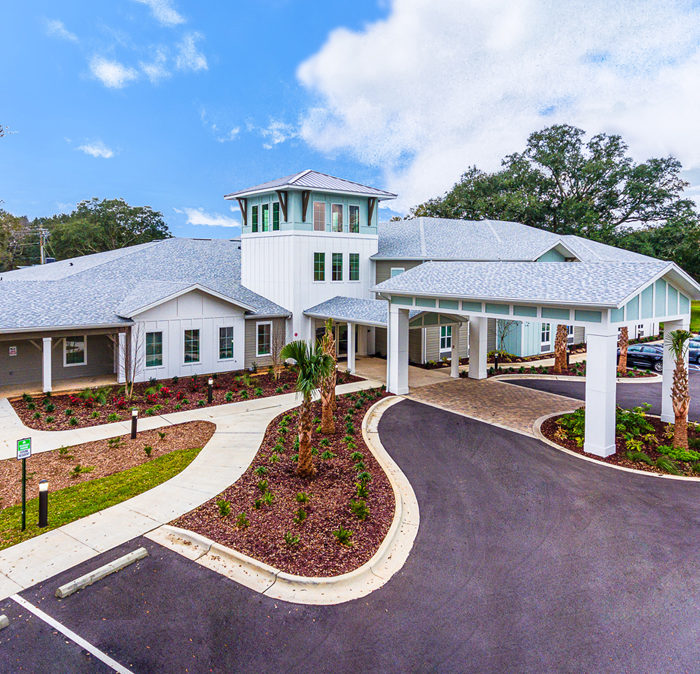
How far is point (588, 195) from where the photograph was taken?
47.2 m

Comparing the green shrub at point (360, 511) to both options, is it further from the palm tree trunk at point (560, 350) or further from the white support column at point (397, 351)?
the palm tree trunk at point (560, 350)

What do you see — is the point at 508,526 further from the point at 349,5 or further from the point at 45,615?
the point at 349,5

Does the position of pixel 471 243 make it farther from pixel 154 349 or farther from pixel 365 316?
pixel 154 349

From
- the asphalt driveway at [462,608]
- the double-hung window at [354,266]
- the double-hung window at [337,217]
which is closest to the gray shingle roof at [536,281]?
the asphalt driveway at [462,608]

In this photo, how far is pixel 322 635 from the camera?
20.6 feet

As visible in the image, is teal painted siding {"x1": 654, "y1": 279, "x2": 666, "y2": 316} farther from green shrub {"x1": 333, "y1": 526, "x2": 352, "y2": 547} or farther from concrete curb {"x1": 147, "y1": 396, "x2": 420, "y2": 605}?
green shrub {"x1": 333, "y1": 526, "x2": 352, "y2": 547}

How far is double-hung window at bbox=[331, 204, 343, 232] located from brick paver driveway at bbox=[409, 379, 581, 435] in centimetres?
979

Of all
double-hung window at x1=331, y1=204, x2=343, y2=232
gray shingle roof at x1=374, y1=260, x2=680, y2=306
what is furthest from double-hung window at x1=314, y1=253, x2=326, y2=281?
gray shingle roof at x1=374, y1=260, x2=680, y2=306

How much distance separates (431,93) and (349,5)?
10207 millimetres

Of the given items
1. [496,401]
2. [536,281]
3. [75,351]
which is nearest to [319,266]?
[496,401]

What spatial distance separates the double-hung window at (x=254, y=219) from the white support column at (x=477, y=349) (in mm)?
12495

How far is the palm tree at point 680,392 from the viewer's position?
42.6ft

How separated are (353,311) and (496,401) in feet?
26.4

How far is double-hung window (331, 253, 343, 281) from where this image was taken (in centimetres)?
2564
